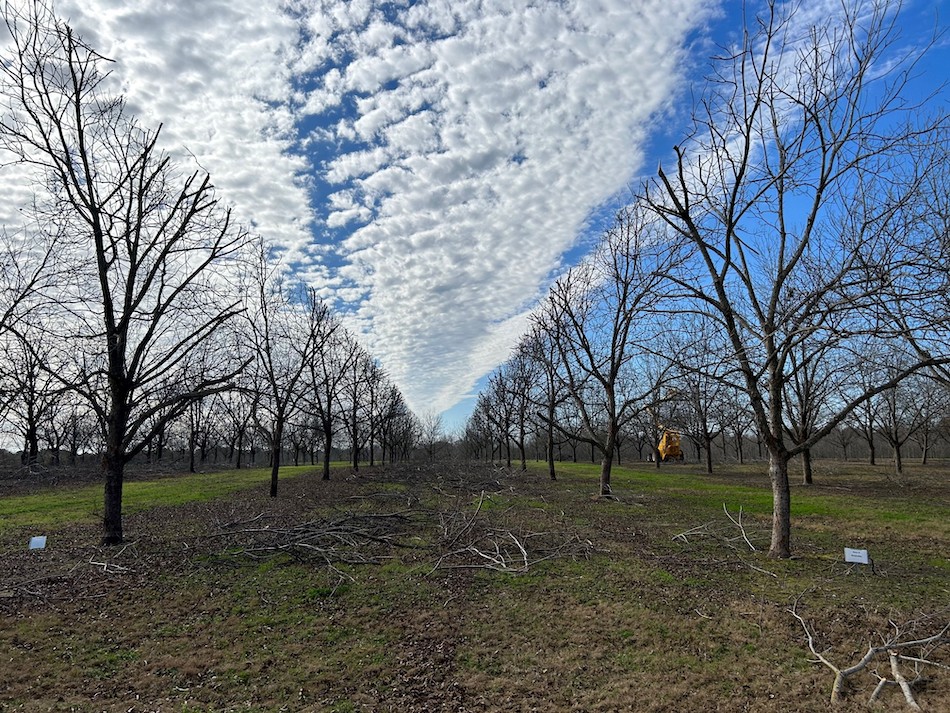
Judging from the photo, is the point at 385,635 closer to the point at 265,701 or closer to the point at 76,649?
the point at 265,701

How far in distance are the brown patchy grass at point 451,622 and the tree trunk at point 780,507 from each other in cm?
30

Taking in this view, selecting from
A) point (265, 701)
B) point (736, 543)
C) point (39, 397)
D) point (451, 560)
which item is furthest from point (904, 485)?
point (39, 397)

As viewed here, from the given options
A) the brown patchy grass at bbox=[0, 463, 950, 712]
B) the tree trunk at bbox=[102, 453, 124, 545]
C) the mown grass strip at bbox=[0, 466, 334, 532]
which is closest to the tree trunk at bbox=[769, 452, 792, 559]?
the brown patchy grass at bbox=[0, 463, 950, 712]

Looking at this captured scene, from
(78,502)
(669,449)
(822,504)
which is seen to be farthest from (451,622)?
(669,449)

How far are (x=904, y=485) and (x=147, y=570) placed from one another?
2671 centimetres

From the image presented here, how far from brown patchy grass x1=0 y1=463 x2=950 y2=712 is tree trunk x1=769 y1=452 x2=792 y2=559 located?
0.97 ft

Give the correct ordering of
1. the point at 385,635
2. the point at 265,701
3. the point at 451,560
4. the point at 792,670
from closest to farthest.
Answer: the point at 265,701 < the point at 792,670 < the point at 385,635 < the point at 451,560

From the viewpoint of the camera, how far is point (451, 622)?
6.56 m

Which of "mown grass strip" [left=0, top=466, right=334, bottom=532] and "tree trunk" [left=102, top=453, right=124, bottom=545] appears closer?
"tree trunk" [left=102, top=453, right=124, bottom=545]

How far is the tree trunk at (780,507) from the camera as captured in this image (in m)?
8.80

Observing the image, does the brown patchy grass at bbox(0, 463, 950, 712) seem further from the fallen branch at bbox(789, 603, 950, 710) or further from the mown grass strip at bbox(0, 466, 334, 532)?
the mown grass strip at bbox(0, 466, 334, 532)

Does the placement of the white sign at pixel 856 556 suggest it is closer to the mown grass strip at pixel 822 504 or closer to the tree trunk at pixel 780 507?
the tree trunk at pixel 780 507

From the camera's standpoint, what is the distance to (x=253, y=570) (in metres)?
8.66

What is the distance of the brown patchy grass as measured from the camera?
15.6 ft
